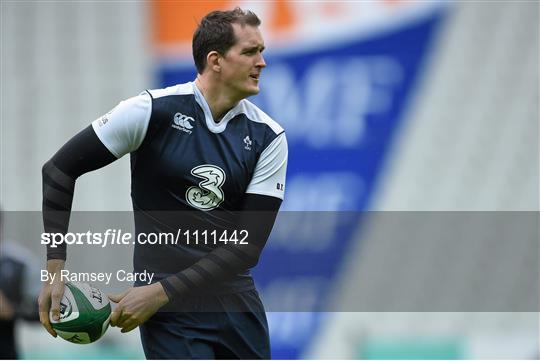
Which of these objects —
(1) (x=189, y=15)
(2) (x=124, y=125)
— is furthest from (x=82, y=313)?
(1) (x=189, y=15)

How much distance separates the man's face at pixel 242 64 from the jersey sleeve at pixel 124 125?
1.13 feet

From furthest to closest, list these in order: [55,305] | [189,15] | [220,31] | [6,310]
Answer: [189,15]
[6,310]
[220,31]
[55,305]

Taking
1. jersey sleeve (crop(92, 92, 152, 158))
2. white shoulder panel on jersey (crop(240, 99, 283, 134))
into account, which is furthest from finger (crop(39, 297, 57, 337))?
white shoulder panel on jersey (crop(240, 99, 283, 134))

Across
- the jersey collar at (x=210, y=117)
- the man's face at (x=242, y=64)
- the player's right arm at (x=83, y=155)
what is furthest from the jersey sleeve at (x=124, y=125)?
the man's face at (x=242, y=64)

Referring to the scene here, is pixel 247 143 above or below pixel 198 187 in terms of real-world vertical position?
above

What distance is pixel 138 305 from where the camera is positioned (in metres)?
3.96

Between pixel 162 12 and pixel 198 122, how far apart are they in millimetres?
6899

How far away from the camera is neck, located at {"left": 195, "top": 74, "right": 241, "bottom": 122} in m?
4.17

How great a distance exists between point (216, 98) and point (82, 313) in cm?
101

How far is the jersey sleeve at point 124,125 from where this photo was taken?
13.1 ft

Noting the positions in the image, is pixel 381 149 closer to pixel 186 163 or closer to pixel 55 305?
pixel 186 163

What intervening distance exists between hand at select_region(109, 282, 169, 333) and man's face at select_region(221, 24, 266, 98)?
86cm

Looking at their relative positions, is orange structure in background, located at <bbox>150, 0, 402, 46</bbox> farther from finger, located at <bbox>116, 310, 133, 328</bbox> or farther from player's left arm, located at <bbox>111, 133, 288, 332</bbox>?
finger, located at <bbox>116, 310, 133, 328</bbox>

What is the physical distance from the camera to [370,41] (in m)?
10.5
